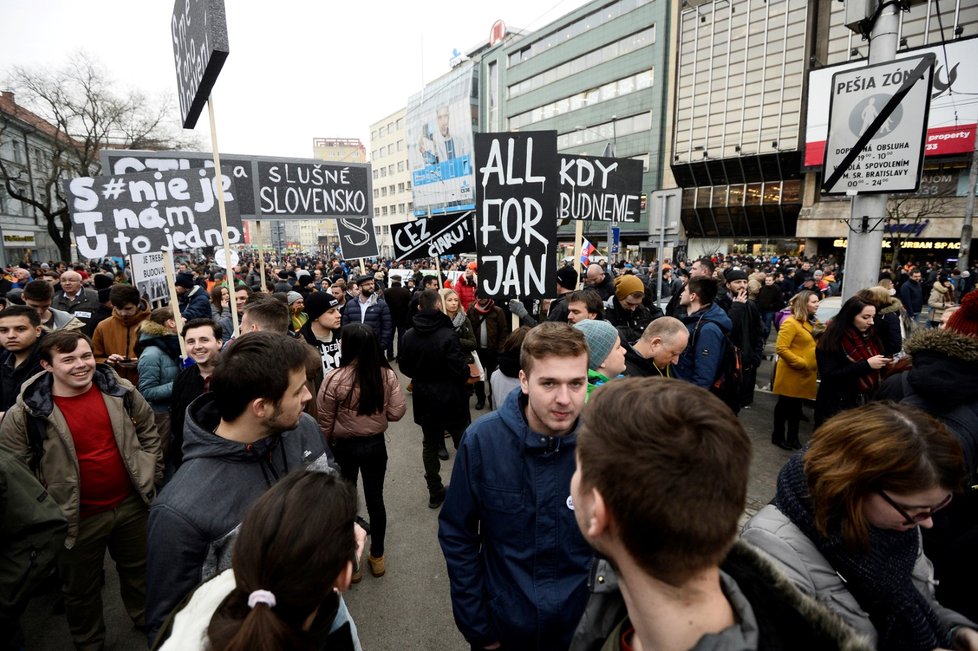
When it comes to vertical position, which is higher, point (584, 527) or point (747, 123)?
point (747, 123)

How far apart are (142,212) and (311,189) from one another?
3.64 m

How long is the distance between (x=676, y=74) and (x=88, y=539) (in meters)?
40.9

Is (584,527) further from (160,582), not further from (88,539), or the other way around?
(88,539)

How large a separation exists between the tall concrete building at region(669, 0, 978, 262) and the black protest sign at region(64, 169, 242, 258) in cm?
2980

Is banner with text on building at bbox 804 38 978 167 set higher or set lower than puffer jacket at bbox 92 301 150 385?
higher

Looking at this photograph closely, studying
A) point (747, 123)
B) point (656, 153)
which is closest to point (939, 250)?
point (747, 123)

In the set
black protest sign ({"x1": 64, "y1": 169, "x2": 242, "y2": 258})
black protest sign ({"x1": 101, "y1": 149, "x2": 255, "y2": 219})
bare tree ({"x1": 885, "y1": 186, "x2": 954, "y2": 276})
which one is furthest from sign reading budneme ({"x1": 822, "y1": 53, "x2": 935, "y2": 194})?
bare tree ({"x1": 885, "y1": 186, "x2": 954, "y2": 276})

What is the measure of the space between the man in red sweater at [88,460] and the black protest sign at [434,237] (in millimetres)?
3732

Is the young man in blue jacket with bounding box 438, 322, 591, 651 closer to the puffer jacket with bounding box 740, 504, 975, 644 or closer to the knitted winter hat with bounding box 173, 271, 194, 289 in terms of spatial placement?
the puffer jacket with bounding box 740, 504, 975, 644

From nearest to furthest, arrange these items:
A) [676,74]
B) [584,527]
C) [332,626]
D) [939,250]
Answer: [584,527] → [332,626] → [939,250] → [676,74]

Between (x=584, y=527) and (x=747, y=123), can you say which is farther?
(x=747, y=123)

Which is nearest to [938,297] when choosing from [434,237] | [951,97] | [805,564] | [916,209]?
[434,237]

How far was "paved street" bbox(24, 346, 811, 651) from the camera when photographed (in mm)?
2988

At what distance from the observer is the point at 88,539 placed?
9.08ft
